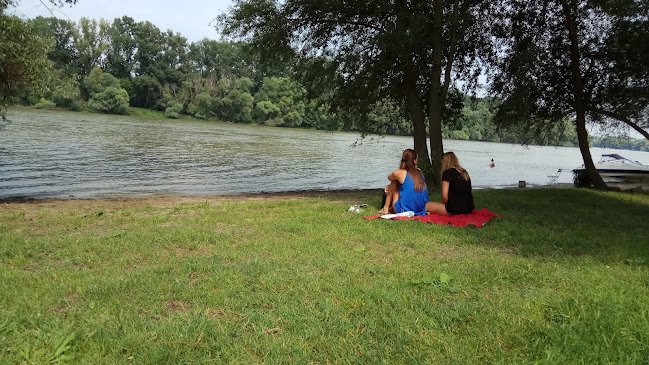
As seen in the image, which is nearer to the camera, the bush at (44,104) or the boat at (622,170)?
the boat at (622,170)

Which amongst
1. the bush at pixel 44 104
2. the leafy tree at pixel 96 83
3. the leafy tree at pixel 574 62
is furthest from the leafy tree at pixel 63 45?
the leafy tree at pixel 574 62

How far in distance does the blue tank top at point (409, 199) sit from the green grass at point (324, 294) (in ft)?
3.11

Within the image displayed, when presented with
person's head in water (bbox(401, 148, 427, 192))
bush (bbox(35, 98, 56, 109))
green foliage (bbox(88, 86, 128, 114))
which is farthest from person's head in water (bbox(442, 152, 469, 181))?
green foliage (bbox(88, 86, 128, 114))

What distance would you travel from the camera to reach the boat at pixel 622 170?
91.2 feet

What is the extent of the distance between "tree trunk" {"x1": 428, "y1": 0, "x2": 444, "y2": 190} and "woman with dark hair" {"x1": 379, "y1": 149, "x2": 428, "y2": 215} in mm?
4608

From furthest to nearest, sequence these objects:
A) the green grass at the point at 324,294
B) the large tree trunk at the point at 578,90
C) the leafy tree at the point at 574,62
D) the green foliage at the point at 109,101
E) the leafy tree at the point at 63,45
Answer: the leafy tree at the point at 63,45, the green foliage at the point at 109,101, the large tree trunk at the point at 578,90, the leafy tree at the point at 574,62, the green grass at the point at 324,294

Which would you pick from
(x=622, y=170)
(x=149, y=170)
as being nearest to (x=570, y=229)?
(x=149, y=170)

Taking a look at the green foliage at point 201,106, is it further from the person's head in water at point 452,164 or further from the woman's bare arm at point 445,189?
the woman's bare arm at point 445,189

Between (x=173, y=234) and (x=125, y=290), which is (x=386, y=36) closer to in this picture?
(x=173, y=234)

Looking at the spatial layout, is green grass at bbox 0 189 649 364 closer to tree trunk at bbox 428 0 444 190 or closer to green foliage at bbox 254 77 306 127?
tree trunk at bbox 428 0 444 190

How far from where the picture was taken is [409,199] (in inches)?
313

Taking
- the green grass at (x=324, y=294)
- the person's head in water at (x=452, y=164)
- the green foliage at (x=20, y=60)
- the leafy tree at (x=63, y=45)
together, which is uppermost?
the leafy tree at (x=63, y=45)

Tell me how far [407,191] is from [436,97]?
17.3 ft

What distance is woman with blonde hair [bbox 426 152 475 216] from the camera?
751cm
